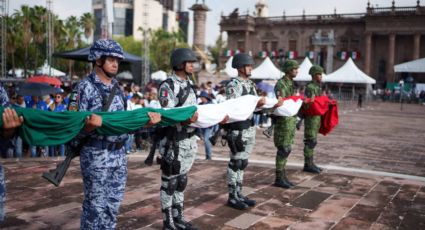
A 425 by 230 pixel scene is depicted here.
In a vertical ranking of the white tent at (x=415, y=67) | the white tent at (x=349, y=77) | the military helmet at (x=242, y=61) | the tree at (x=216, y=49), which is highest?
the tree at (x=216, y=49)

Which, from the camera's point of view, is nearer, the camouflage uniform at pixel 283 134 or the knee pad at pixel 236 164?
the knee pad at pixel 236 164

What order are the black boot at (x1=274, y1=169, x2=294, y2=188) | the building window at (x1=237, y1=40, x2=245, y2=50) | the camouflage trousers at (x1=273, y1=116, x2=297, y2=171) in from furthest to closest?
the building window at (x1=237, y1=40, x2=245, y2=50)
the black boot at (x1=274, y1=169, x2=294, y2=188)
the camouflage trousers at (x1=273, y1=116, x2=297, y2=171)

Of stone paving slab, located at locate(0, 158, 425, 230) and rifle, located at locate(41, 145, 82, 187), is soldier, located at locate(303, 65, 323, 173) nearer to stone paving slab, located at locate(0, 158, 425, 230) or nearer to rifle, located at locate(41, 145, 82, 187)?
stone paving slab, located at locate(0, 158, 425, 230)

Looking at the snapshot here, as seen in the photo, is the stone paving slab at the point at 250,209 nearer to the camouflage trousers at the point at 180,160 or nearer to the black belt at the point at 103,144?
the camouflage trousers at the point at 180,160

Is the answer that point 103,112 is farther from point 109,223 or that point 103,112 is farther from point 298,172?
point 298,172

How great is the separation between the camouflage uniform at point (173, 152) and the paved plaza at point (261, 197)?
50 cm

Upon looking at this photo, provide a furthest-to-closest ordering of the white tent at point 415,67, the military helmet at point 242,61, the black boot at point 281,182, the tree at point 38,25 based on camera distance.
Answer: the tree at point 38,25 → the white tent at point 415,67 → the black boot at point 281,182 → the military helmet at point 242,61

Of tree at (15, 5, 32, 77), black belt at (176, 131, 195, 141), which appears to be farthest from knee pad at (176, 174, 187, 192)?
tree at (15, 5, 32, 77)

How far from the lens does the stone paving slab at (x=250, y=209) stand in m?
4.96

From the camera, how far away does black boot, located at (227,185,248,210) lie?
5488 millimetres

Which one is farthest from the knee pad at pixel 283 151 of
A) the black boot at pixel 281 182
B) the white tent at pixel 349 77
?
the white tent at pixel 349 77

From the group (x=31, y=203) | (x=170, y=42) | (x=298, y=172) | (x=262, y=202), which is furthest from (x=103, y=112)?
(x=170, y=42)

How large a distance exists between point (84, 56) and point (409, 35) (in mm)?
43822

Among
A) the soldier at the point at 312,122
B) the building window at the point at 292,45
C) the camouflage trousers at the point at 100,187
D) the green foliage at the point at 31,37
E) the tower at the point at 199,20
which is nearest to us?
the camouflage trousers at the point at 100,187
